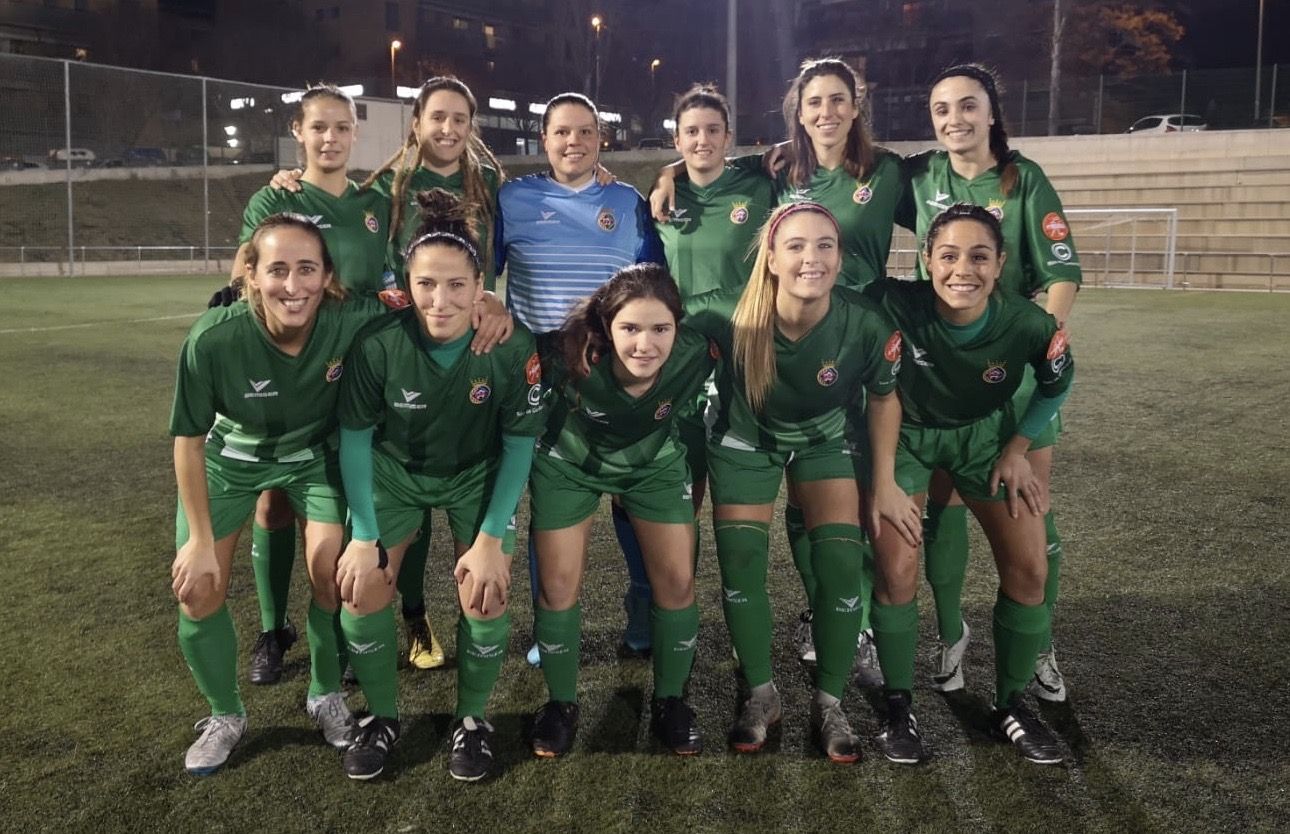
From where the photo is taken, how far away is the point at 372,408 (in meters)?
2.78

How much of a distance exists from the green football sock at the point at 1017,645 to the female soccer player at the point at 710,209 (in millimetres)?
1041

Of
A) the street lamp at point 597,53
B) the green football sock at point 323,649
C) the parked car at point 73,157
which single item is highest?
the street lamp at point 597,53

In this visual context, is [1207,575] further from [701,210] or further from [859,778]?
[701,210]

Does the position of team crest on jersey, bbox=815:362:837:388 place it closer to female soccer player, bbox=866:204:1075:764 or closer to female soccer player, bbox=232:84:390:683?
female soccer player, bbox=866:204:1075:764

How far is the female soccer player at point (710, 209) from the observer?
11.4 feet

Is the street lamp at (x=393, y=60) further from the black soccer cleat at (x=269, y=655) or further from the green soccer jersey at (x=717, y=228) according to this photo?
the black soccer cleat at (x=269, y=655)

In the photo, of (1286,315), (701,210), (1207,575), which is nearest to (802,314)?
(701,210)

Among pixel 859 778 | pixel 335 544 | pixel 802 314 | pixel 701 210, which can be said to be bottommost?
pixel 859 778

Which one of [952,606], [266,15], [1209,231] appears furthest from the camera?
[266,15]

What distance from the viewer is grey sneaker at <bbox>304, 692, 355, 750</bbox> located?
2834mm

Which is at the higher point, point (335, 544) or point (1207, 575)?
point (335, 544)

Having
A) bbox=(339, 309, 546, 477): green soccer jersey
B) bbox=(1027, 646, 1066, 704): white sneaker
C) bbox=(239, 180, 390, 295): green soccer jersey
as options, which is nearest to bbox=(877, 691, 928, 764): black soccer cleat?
bbox=(1027, 646, 1066, 704): white sneaker

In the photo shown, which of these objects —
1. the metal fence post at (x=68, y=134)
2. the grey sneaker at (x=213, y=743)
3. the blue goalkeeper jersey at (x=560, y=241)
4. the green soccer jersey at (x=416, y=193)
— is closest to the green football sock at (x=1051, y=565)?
the blue goalkeeper jersey at (x=560, y=241)

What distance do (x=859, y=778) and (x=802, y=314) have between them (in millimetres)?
1242
